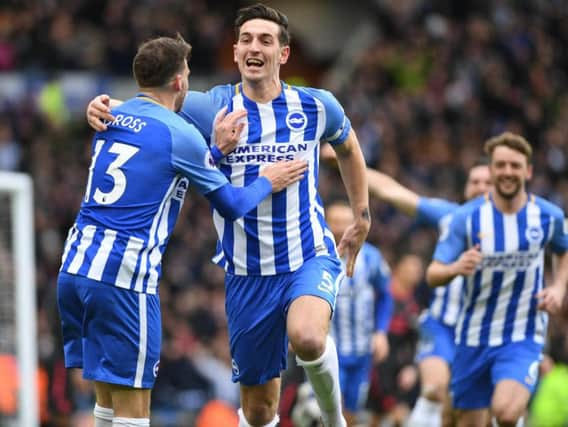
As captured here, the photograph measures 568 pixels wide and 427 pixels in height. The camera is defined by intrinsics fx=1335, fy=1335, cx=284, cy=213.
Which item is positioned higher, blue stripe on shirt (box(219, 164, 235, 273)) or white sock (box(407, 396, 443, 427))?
blue stripe on shirt (box(219, 164, 235, 273))

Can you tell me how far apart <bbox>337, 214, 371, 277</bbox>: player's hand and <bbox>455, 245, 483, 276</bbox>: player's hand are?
101 cm

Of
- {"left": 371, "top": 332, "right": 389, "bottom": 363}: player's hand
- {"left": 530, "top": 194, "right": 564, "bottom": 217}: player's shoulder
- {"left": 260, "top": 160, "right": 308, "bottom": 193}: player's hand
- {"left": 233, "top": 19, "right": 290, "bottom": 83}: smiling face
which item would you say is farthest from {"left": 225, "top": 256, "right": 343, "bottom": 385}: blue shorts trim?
{"left": 371, "top": 332, "right": 389, "bottom": 363}: player's hand

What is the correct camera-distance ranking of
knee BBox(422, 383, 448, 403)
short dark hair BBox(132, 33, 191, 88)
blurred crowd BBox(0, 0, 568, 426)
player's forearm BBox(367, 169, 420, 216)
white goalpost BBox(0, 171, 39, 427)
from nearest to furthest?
1. short dark hair BBox(132, 33, 191, 88)
2. player's forearm BBox(367, 169, 420, 216)
3. knee BBox(422, 383, 448, 403)
4. white goalpost BBox(0, 171, 39, 427)
5. blurred crowd BBox(0, 0, 568, 426)

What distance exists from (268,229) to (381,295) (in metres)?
4.41

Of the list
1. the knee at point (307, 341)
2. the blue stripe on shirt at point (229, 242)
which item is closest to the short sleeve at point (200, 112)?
the blue stripe on shirt at point (229, 242)

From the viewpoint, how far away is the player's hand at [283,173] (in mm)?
7570

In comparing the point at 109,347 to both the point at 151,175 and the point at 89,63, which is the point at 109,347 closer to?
the point at 151,175

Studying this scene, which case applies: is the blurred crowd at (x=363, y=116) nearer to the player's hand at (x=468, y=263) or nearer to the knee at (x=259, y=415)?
the player's hand at (x=468, y=263)

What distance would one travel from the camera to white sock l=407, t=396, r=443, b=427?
1105 cm

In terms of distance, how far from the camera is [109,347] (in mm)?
7180

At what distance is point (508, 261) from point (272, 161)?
7.86ft

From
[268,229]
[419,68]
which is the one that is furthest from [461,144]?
[268,229]

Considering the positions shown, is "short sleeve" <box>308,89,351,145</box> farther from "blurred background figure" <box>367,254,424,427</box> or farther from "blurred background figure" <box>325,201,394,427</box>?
"blurred background figure" <box>367,254,424,427</box>

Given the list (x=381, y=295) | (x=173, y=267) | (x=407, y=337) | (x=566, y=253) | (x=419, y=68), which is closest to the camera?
(x=566, y=253)
